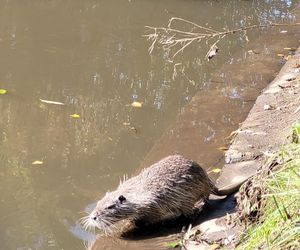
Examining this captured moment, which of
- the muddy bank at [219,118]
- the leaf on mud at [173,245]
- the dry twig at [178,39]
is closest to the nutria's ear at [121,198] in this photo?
the muddy bank at [219,118]

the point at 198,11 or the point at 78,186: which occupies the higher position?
the point at 198,11

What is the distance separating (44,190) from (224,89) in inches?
124

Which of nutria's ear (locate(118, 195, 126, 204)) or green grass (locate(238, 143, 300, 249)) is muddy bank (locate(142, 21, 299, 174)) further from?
green grass (locate(238, 143, 300, 249))

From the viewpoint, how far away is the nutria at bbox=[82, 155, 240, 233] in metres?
4.47

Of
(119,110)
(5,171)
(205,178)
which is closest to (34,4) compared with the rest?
(119,110)

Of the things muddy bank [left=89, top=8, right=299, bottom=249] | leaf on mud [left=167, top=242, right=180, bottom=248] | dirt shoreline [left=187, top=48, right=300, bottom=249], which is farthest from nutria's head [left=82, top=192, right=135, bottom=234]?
dirt shoreline [left=187, top=48, right=300, bottom=249]

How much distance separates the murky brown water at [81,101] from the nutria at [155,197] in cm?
25

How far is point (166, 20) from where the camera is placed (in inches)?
396

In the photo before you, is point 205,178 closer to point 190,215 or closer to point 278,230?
point 190,215

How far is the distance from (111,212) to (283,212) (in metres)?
1.67

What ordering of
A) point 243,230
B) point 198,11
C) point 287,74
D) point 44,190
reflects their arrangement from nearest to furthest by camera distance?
point 243,230 < point 44,190 < point 287,74 < point 198,11

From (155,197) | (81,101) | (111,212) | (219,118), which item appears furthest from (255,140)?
(81,101)

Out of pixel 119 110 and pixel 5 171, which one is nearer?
pixel 5 171

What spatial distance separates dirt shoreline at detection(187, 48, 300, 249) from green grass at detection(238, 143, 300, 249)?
705 mm
